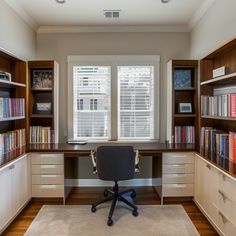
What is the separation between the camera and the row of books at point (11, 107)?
2832 millimetres

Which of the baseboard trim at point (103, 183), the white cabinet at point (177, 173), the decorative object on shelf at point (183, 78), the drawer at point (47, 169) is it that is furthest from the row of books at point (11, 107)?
the decorative object on shelf at point (183, 78)

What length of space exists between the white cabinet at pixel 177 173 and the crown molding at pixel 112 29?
2.04 m

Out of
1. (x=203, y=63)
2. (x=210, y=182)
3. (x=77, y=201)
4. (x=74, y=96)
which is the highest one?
(x=203, y=63)

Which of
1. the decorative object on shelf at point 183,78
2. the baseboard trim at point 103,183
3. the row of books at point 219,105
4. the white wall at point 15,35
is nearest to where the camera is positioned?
A: the row of books at point 219,105

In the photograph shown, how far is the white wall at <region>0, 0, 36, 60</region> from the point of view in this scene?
3.01 metres

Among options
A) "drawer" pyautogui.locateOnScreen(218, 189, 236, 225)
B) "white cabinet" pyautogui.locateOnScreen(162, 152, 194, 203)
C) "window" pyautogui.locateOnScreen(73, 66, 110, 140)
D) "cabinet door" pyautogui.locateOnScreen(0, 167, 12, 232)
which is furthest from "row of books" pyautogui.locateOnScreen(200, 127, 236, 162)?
"cabinet door" pyautogui.locateOnScreen(0, 167, 12, 232)

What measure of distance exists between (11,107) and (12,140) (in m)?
0.42

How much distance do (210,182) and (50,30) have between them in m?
3.28

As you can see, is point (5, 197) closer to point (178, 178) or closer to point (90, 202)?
point (90, 202)

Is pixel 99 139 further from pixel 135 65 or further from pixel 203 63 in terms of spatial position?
pixel 203 63

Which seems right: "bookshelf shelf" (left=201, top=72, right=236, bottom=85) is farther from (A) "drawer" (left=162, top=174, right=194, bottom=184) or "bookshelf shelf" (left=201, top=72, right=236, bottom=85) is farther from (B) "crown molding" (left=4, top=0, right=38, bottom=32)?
(B) "crown molding" (left=4, top=0, right=38, bottom=32)

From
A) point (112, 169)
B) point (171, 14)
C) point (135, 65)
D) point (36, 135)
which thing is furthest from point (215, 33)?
point (36, 135)

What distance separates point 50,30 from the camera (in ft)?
13.1

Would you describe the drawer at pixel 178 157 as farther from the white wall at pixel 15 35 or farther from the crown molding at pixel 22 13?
the crown molding at pixel 22 13
